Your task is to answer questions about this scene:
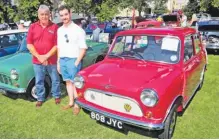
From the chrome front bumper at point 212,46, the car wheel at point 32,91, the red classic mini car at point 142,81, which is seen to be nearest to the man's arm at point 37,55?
the car wheel at point 32,91

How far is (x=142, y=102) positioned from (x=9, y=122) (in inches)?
107

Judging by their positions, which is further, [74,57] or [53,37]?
[53,37]

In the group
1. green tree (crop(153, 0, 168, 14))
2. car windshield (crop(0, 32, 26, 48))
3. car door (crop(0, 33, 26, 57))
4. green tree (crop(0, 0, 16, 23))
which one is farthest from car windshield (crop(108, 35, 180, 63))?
green tree (crop(153, 0, 168, 14))

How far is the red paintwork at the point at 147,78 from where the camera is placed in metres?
3.54

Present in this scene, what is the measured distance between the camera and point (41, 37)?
5.01 meters

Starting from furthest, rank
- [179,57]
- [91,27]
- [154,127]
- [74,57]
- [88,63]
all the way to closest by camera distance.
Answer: [91,27]
[88,63]
[74,57]
[179,57]
[154,127]

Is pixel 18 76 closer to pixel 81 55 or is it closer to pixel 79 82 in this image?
pixel 81 55

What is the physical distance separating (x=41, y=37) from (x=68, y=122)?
1.73 meters

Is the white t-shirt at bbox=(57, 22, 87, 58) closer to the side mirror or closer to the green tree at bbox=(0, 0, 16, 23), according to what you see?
the side mirror

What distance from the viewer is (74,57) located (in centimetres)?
470

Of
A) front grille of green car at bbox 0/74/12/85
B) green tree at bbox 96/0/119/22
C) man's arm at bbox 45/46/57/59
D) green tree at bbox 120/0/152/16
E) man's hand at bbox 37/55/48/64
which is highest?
green tree at bbox 120/0/152/16

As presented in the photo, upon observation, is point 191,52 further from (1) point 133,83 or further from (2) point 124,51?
(1) point 133,83

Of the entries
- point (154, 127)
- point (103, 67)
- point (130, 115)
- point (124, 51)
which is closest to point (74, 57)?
point (103, 67)

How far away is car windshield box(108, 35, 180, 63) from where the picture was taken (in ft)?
14.3
